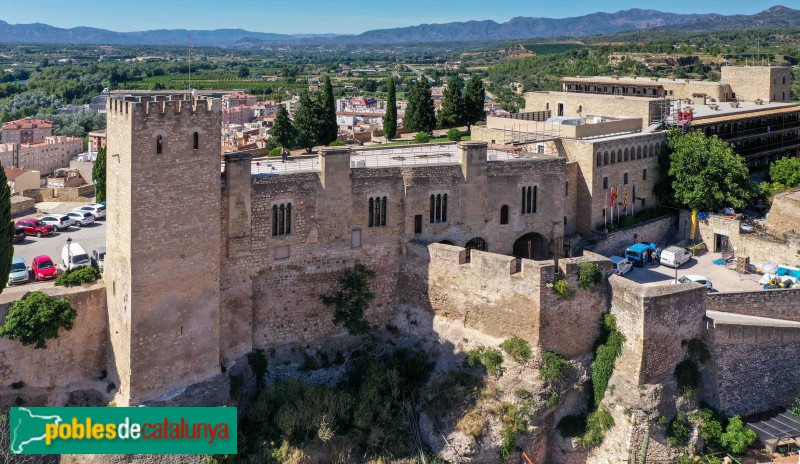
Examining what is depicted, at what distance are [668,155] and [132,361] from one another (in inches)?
1094

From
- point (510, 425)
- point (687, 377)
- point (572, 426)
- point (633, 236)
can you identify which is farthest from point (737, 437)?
point (633, 236)

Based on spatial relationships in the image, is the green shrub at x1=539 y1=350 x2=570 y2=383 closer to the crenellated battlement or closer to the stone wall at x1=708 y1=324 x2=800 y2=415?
the stone wall at x1=708 y1=324 x2=800 y2=415

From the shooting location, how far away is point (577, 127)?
3781 centimetres

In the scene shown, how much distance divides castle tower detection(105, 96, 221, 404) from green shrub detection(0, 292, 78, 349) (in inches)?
64.5

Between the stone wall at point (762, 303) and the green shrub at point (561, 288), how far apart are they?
6579mm

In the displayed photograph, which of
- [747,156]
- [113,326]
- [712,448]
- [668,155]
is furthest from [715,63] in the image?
[113,326]

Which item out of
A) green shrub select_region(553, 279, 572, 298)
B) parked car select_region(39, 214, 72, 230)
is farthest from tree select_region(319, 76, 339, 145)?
green shrub select_region(553, 279, 572, 298)

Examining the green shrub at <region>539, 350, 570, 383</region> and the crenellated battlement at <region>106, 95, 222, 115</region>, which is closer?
the crenellated battlement at <region>106, 95, 222, 115</region>

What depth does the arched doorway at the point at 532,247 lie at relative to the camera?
33938 millimetres

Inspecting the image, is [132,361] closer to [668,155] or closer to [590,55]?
[668,155]

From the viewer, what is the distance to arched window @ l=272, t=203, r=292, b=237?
27.7 meters

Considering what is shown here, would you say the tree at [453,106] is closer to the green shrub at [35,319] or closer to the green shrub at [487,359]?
the green shrub at [487,359]

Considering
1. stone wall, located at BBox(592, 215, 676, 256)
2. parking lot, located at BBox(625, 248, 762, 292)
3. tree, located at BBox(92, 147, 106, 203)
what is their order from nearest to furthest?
parking lot, located at BBox(625, 248, 762, 292)
stone wall, located at BBox(592, 215, 676, 256)
tree, located at BBox(92, 147, 106, 203)

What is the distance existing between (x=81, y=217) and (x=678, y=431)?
30.1 m
